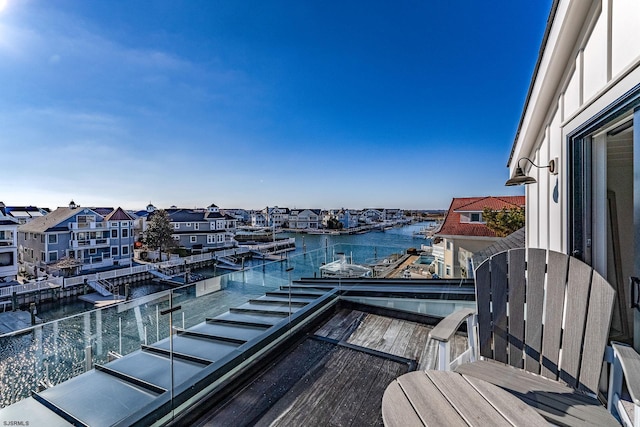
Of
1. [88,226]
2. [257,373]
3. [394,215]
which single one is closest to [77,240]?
[88,226]

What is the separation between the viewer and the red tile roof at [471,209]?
9.73 metres

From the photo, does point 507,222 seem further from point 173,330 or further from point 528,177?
point 173,330

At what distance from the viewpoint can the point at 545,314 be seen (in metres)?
1.47

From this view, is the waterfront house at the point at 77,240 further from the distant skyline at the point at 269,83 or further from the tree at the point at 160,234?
the distant skyline at the point at 269,83

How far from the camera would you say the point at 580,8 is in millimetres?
1438

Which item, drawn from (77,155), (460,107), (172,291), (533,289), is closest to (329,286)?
(172,291)

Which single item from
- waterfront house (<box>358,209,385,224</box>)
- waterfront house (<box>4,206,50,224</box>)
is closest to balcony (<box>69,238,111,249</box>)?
waterfront house (<box>4,206,50,224</box>)

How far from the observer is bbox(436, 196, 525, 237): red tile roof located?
31.9 ft

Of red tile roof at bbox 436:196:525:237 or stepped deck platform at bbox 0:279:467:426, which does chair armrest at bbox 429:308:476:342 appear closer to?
stepped deck platform at bbox 0:279:467:426

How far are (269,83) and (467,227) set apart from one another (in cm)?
874

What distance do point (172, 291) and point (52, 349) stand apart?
132 cm

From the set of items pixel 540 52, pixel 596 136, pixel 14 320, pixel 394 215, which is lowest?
pixel 14 320

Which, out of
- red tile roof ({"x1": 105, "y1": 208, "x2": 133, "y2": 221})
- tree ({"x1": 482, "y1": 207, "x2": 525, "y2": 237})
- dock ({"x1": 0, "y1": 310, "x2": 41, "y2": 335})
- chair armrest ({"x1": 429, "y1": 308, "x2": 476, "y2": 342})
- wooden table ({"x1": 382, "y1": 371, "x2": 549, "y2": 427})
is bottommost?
dock ({"x1": 0, "y1": 310, "x2": 41, "y2": 335})

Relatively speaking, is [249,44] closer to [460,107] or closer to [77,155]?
[460,107]
